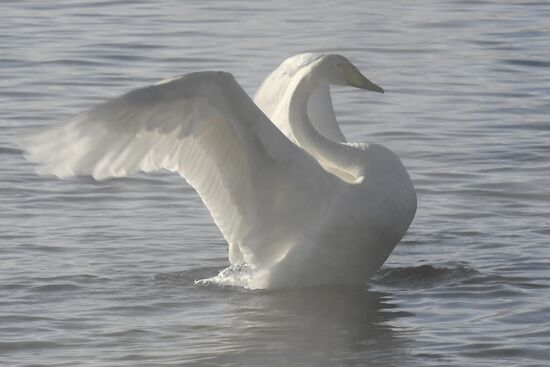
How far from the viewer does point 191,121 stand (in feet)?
27.4

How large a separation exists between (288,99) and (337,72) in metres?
0.32

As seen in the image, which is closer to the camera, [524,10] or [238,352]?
[238,352]

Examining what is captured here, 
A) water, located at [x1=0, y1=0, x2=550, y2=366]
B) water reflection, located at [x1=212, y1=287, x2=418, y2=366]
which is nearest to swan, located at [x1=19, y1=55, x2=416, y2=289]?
water reflection, located at [x1=212, y1=287, x2=418, y2=366]

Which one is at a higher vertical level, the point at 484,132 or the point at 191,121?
the point at 191,121

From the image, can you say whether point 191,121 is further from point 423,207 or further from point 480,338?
point 423,207

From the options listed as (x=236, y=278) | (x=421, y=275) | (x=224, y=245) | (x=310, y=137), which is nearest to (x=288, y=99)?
(x=310, y=137)

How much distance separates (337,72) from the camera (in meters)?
9.27

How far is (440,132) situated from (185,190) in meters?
2.48

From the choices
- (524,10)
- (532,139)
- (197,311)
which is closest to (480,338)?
(197,311)

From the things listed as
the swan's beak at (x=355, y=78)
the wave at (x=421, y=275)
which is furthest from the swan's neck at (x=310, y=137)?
the wave at (x=421, y=275)

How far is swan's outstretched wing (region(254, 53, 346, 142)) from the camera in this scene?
9.38 m

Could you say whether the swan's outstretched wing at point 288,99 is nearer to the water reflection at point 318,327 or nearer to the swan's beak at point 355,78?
the swan's beak at point 355,78

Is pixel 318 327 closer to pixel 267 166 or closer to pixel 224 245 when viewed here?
pixel 267 166

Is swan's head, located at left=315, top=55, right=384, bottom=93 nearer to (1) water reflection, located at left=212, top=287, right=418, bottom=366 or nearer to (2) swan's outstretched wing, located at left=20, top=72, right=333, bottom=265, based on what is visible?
(2) swan's outstretched wing, located at left=20, top=72, right=333, bottom=265
